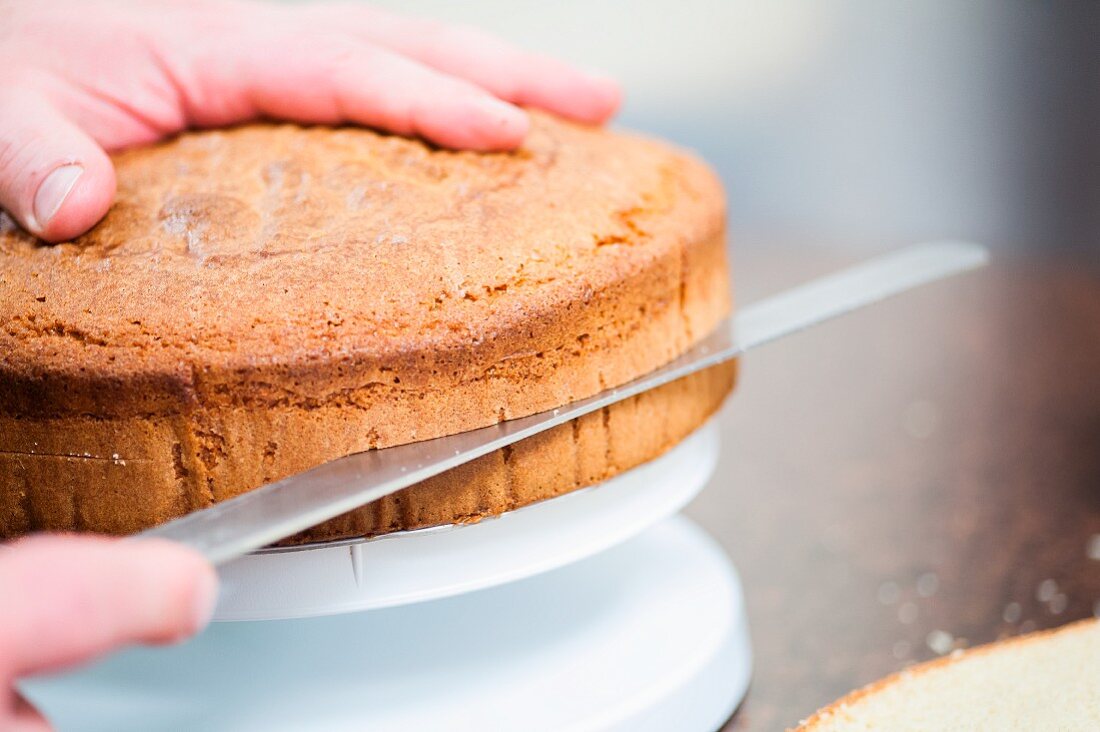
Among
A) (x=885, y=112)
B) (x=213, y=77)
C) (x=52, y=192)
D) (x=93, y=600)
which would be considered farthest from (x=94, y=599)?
(x=885, y=112)

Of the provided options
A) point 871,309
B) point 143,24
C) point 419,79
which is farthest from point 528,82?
point 871,309

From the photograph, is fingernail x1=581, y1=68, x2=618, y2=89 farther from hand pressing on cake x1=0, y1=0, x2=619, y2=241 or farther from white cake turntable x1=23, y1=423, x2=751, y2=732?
white cake turntable x1=23, y1=423, x2=751, y2=732

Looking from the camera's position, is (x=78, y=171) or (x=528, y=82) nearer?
(x=78, y=171)

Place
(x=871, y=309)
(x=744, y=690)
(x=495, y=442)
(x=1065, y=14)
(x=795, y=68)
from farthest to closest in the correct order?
(x=795, y=68) → (x=1065, y=14) → (x=871, y=309) → (x=744, y=690) → (x=495, y=442)

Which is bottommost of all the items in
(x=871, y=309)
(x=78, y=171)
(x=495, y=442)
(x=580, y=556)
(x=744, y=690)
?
(x=871, y=309)

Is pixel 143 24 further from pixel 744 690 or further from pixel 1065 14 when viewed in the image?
pixel 1065 14

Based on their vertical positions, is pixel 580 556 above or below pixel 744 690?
above

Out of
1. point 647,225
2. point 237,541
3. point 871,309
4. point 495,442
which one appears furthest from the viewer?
point 871,309

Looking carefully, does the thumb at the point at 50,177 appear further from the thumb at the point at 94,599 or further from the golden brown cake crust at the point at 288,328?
the thumb at the point at 94,599

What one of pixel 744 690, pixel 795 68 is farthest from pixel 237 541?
pixel 795 68
